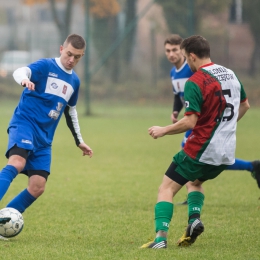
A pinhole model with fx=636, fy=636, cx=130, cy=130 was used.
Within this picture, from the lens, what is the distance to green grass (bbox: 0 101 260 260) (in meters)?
5.12

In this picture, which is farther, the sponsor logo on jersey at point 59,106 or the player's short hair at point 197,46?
the sponsor logo on jersey at point 59,106

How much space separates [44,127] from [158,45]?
52.4 ft

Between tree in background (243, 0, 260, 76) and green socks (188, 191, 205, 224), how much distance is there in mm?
17234

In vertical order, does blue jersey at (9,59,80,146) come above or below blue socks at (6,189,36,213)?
above

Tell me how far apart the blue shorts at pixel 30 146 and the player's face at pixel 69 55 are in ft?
2.31

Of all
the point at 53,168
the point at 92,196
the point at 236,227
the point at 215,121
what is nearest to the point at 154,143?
the point at 53,168

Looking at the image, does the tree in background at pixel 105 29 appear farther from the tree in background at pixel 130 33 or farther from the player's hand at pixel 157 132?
the player's hand at pixel 157 132

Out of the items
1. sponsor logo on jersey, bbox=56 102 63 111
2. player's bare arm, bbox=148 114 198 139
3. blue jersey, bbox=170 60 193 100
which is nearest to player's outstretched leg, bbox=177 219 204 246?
player's bare arm, bbox=148 114 198 139

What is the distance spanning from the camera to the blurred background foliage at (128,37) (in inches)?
822

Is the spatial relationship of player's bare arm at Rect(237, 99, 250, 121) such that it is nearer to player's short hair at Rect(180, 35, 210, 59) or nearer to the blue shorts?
player's short hair at Rect(180, 35, 210, 59)

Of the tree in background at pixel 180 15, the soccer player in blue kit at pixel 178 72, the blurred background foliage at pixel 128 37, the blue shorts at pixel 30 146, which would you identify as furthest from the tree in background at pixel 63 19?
the blue shorts at pixel 30 146

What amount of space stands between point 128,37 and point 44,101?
50.8 ft

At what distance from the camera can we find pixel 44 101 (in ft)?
19.0

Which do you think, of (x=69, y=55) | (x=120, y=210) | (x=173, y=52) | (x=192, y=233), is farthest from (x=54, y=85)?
(x=173, y=52)
